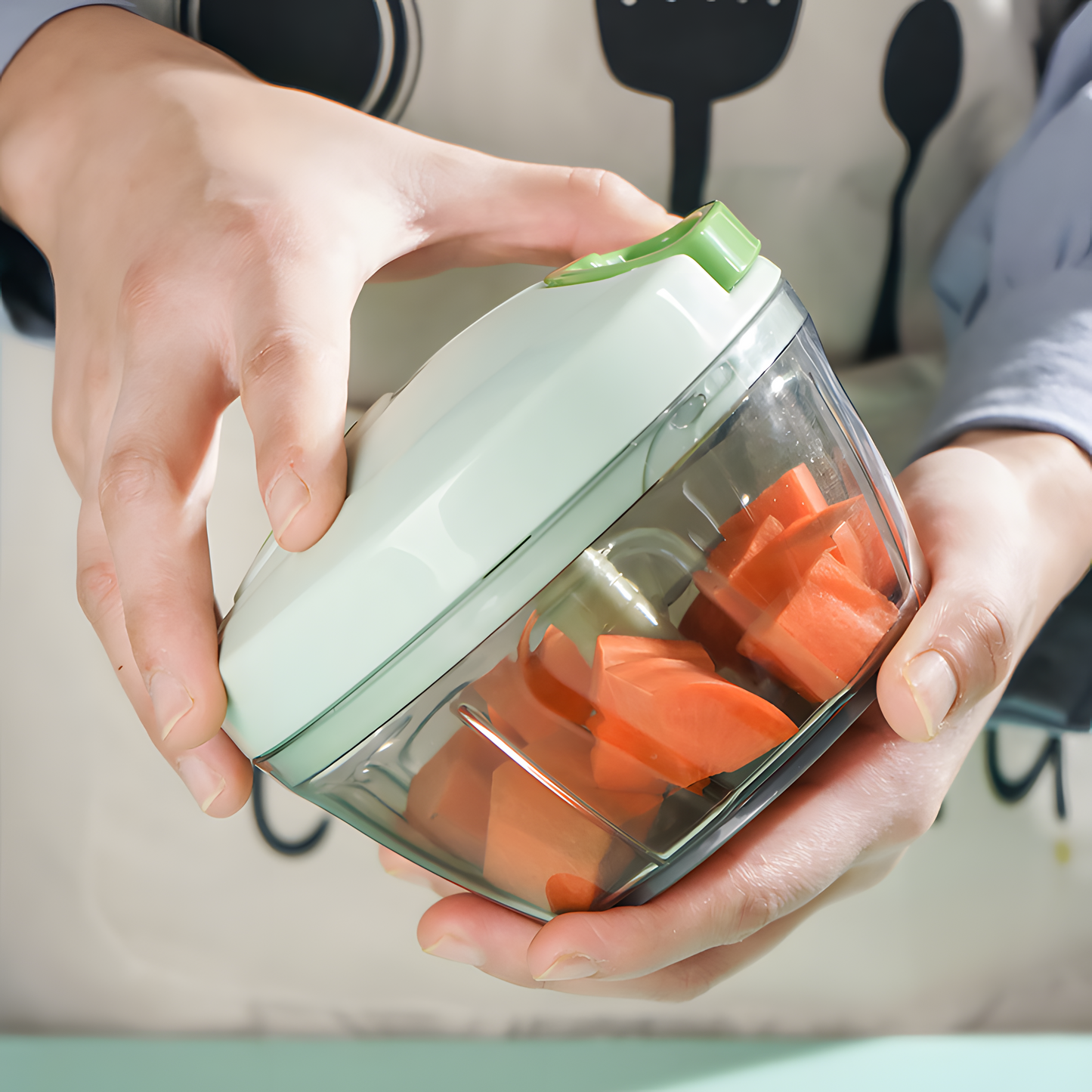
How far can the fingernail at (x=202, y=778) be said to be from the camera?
27 cm

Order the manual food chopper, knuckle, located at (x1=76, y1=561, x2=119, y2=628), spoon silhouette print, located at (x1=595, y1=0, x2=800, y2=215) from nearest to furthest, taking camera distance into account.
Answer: the manual food chopper
knuckle, located at (x1=76, y1=561, x2=119, y2=628)
spoon silhouette print, located at (x1=595, y1=0, x2=800, y2=215)

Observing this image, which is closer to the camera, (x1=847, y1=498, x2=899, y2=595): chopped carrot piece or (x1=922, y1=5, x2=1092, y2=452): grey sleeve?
(x1=847, y1=498, x2=899, y2=595): chopped carrot piece

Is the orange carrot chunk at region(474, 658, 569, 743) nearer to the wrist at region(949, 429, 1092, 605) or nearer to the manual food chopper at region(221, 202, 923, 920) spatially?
the manual food chopper at region(221, 202, 923, 920)

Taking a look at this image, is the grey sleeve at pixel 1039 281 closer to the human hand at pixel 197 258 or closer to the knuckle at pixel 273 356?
the human hand at pixel 197 258

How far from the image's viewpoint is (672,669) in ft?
0.68

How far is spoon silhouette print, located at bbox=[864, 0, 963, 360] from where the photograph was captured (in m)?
0.44

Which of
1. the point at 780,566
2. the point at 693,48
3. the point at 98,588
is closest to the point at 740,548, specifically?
the point at 780,566

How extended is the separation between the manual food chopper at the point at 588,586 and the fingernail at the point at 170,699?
0.5 inches

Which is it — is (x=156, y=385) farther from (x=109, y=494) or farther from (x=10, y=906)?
(x=10, y=906)

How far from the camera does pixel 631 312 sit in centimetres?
19

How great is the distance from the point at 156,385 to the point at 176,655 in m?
0.08

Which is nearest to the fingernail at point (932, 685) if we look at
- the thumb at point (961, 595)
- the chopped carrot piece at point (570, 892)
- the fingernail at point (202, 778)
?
the thumb at point (961, 595)

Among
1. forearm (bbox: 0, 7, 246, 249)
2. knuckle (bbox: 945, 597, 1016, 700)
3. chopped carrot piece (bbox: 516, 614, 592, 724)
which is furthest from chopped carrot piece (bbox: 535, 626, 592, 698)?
forearm (bbox: 0, 7, 246, 249)

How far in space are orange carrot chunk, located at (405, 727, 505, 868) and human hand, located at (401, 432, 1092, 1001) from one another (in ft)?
0.12
